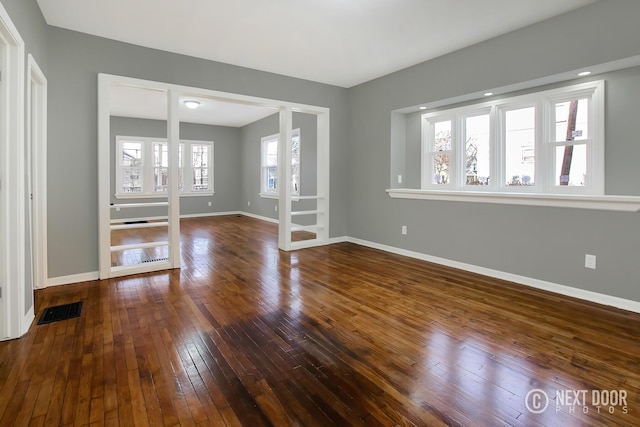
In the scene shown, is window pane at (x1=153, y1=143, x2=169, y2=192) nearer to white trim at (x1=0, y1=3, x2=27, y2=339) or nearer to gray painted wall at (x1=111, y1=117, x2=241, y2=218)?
gray painted wall at (x1=111, y1=117, x2=241, y2=218)

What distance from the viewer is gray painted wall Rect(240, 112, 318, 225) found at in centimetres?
703

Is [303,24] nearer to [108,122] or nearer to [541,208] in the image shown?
[108,122]

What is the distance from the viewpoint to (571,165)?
3.55 metres

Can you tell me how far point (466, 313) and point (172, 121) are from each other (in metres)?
3.91

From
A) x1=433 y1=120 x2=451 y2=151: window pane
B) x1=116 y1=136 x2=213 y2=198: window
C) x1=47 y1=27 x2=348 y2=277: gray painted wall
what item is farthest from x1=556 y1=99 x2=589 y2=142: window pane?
x1=116 y1=136 x2=213 y2=198: window

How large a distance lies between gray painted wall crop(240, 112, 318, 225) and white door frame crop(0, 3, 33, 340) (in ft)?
16.2

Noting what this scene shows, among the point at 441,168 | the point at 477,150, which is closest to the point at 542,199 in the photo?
the point at 477,150

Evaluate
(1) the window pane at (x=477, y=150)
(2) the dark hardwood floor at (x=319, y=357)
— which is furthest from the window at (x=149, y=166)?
(1) the window pane at (x=477, y=150)

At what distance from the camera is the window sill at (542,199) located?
2.97m

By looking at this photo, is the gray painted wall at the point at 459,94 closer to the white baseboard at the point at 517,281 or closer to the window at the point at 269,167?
the white baseboard at the point at 517,281

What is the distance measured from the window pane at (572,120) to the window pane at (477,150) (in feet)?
2.61

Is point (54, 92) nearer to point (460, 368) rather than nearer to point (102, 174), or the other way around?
point (102, 174)

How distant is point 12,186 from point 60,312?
3.85 feet

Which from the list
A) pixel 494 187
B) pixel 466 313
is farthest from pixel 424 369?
pixel 494 187
